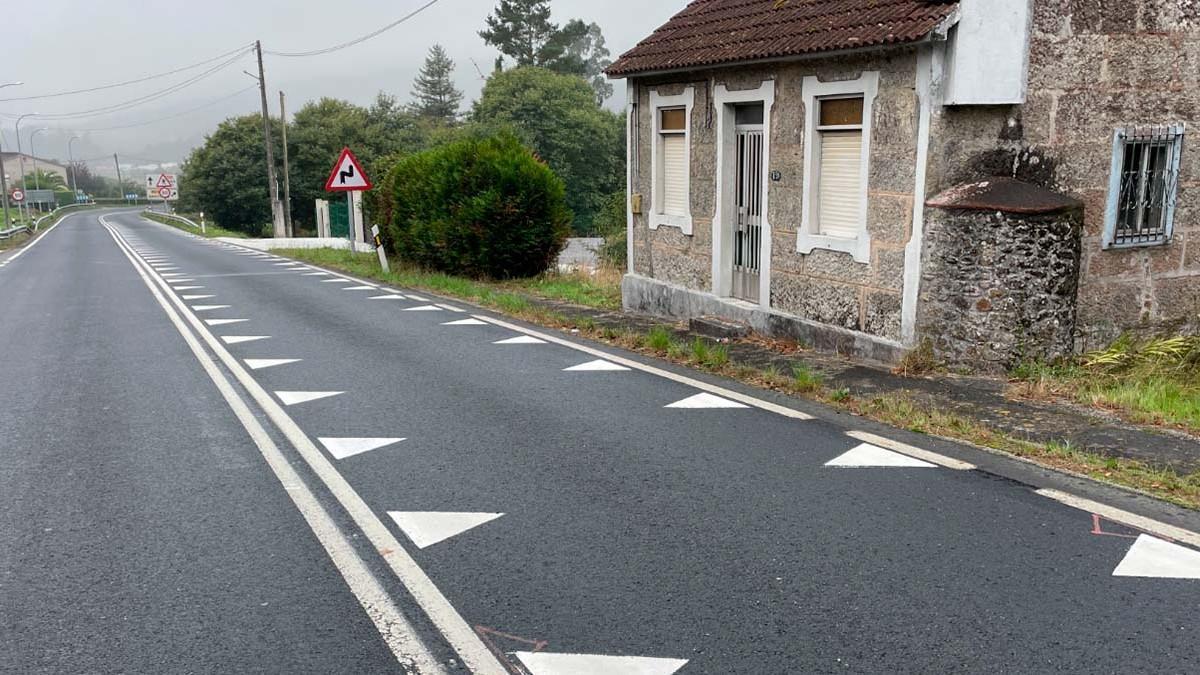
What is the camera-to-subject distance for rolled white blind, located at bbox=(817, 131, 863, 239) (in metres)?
9.47

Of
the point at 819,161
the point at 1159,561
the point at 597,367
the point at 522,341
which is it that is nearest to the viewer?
the point at 1159,561

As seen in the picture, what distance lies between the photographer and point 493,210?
1741 centimetres

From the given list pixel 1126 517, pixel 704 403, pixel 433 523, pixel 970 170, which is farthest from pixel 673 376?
pixel 1126 517

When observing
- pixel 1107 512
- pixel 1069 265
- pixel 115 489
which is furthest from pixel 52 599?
pixel 1069 265

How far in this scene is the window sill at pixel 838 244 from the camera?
930 centimetres

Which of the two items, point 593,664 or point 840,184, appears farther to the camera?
point 840,184

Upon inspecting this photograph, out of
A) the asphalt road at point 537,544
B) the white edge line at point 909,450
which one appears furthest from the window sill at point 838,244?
the white edge line at point 909,450

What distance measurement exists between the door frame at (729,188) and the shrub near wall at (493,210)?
6.62m

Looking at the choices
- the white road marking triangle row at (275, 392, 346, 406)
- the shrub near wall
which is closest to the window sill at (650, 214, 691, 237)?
the shrub near wall

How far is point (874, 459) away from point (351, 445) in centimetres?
349

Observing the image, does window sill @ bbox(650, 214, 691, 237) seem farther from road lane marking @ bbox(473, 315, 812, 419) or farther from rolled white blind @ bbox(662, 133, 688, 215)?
road lane marking @ bbox(473, 315, 812, 419)

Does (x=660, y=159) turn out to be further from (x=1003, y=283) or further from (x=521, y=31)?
(x=521, y=31)

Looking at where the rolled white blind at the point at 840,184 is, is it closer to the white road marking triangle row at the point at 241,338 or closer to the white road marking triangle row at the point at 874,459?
the white road marking triangle row at the point at 874,459

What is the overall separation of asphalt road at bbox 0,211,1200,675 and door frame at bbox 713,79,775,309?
108 inches
